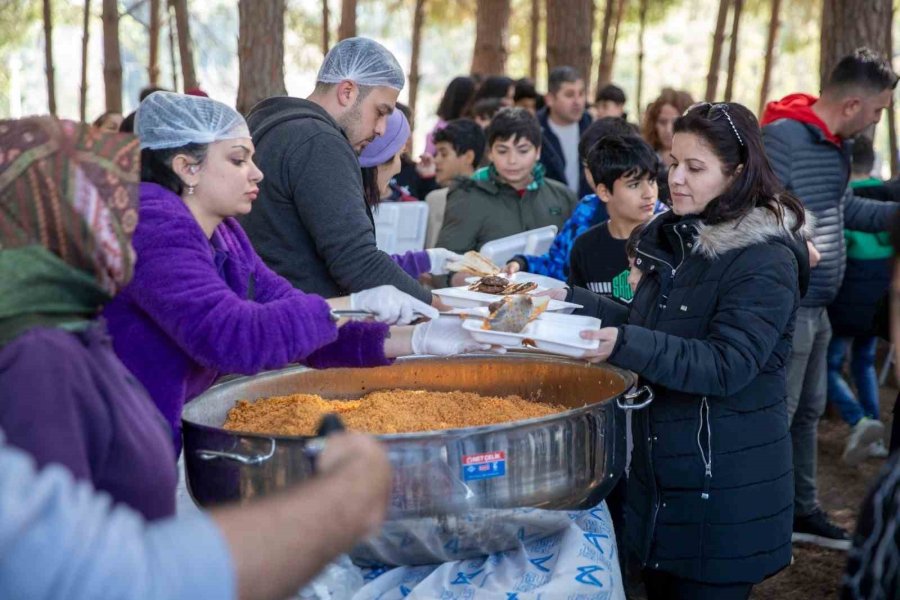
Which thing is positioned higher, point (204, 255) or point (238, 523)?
point (204, 255)

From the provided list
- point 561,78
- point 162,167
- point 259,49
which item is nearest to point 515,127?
point 561,78

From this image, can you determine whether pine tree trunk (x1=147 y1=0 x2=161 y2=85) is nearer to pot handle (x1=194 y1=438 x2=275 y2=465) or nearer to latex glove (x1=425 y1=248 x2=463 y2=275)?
latex glove (x1=425 y1=248 x2=463 y2=275)

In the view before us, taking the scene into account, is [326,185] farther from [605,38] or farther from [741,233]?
[605,38]

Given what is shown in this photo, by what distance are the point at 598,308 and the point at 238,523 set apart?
70.1 inches

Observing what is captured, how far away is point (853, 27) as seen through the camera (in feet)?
19.2

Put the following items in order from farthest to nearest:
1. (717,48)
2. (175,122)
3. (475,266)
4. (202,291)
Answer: (717,48)
(475,266)
(175,122)
(202,291)

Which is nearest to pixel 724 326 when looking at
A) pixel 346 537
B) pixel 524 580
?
pixel 524 580

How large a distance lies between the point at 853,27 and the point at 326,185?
14.6 feet

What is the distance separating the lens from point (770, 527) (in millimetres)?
2320

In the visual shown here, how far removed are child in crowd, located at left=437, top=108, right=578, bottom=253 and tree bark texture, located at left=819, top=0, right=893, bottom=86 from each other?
2.28 meters

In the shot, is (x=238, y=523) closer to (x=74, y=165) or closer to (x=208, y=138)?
(x=74, y=165)

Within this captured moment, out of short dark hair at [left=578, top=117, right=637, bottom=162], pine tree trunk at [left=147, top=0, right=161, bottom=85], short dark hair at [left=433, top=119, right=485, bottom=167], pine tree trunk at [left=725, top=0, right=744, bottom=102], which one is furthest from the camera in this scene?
pine tree trunk at [left=725, top=0, right=744, bottom=102]

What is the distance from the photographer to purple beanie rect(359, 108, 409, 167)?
3211mm

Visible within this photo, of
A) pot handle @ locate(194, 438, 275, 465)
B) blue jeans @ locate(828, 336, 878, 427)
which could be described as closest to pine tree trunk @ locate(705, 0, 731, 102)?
blue jeans @ locate(828, 336, 878, 427)
